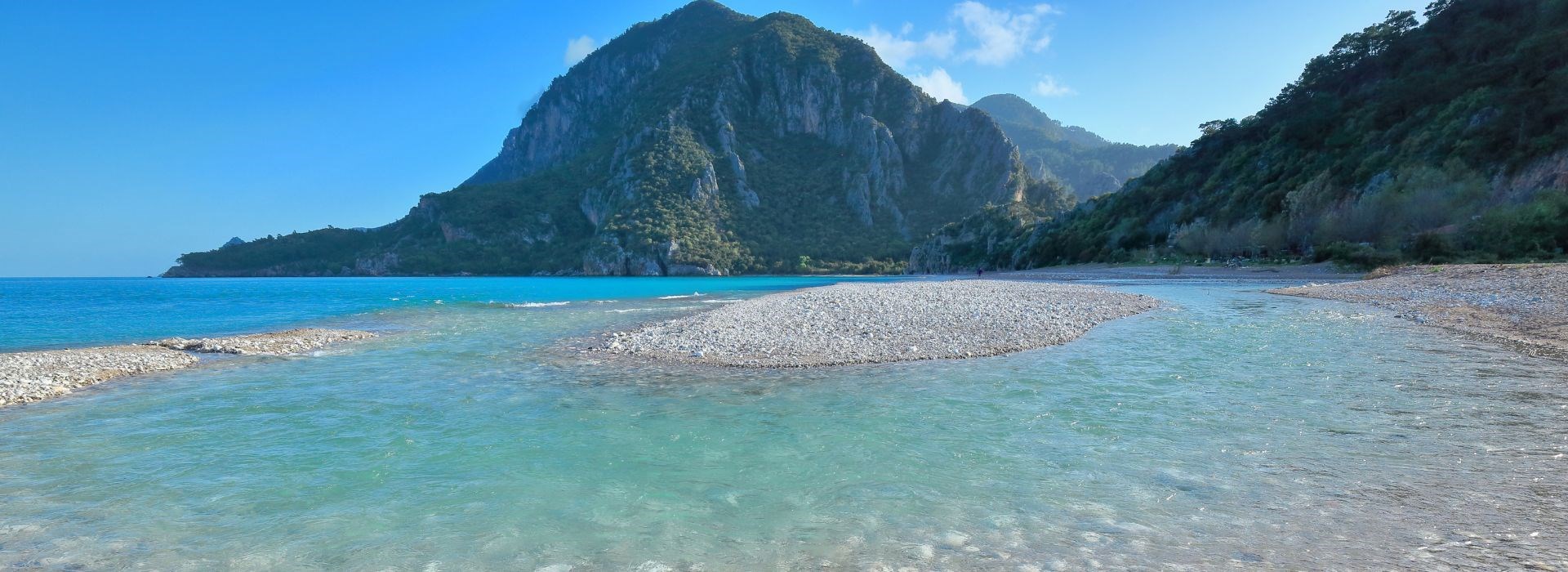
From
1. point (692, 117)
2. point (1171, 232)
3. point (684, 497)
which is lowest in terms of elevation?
point (684, 497)

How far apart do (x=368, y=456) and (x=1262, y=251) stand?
6875 cm

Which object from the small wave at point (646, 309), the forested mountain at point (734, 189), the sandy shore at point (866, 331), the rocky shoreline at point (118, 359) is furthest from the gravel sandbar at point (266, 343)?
the forested mountain at point (734, 189)

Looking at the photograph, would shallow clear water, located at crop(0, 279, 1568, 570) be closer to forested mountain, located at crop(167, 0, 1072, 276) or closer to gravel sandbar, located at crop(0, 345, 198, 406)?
gravel sandbar, located at crop(0, 345, 198, 406)

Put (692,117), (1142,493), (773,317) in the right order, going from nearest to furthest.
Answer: (1142,493), (773,317), (692,117)

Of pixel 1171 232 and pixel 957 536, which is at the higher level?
pixel 1171 232

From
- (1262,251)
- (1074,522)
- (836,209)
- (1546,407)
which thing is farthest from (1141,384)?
(836,209)

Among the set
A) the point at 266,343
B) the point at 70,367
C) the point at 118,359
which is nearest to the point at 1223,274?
the point at 266,343

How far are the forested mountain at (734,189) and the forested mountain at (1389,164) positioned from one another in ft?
224

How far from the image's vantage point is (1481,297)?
21.3 metres

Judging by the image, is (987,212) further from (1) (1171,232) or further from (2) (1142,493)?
(2) (1142,493)

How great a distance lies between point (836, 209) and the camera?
532 feet

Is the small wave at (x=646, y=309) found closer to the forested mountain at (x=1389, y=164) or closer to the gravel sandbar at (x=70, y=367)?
the gravel sandbar at (x=70, y=367)

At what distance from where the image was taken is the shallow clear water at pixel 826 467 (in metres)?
5.12

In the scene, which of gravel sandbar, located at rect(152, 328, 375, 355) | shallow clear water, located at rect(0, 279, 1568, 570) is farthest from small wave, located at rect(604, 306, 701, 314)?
shallow clear water, located at rect(0, 279, 1568, 570)
